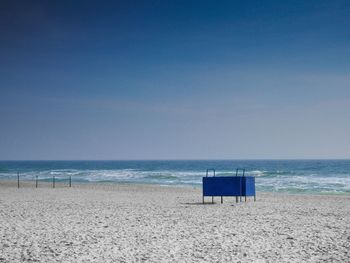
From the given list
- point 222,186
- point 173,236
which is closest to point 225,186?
point 222,186

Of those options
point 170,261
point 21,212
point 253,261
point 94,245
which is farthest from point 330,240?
point 21,212

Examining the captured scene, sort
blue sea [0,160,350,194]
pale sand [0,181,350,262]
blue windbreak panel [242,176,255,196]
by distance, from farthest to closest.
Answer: blue sea [0,160,350,194], blue windbreak panel [242,176,255,196], pale sand [0,181,350,262]

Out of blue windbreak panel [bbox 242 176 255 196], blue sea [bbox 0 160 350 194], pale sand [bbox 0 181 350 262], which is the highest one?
blue windbreak panel [bbox 242 176 255 196]

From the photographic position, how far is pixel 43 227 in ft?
38.5

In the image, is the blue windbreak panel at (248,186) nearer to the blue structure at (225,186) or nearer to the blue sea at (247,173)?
the blue structure at (225,186)

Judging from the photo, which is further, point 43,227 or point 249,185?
point 249,185

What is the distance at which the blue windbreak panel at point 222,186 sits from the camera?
19875 millimetres

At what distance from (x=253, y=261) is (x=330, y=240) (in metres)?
2.89

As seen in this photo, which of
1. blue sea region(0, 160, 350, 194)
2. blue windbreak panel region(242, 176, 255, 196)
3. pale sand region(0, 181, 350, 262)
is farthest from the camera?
blue sea region(0, 160, 350, 194)

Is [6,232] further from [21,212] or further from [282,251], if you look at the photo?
[282,251]

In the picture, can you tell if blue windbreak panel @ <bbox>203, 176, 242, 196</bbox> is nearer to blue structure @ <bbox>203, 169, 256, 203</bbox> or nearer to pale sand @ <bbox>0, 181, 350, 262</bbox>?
blue structure @ <bbox>203, 169, 256, 203</bbox>

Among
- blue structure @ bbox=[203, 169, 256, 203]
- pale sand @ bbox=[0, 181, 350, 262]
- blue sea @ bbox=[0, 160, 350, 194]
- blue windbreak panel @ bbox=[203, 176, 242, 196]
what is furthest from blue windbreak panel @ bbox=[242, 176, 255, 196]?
blue sea @ bbox=[0, 160, 350, 194]

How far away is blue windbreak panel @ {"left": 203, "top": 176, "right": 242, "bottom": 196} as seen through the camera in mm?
19875

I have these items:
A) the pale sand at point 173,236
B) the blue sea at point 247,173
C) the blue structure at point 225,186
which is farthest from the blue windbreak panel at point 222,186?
the blue sea at point 247,173
